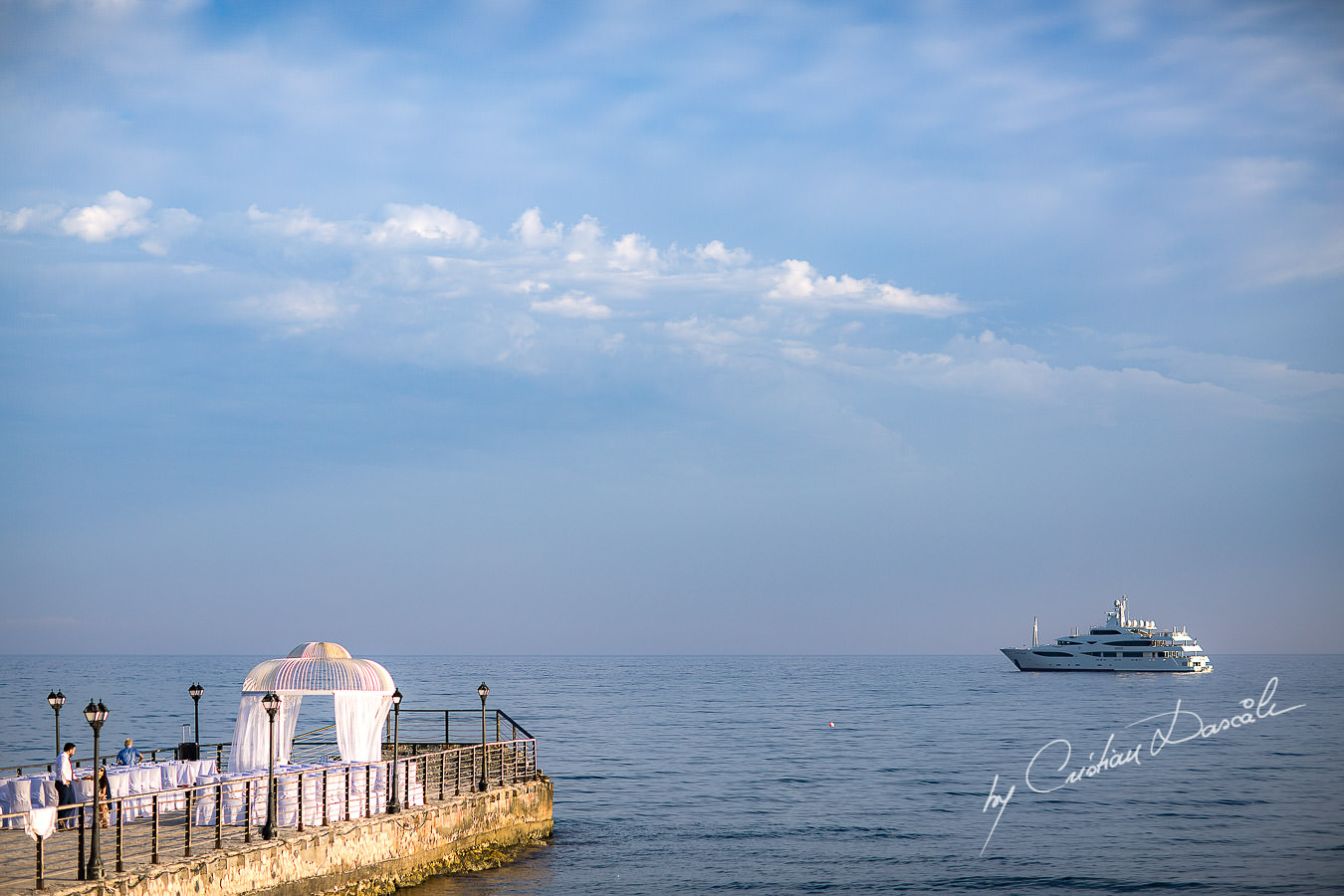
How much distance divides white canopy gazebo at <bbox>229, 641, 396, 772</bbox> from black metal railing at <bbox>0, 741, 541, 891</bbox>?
2.37 feet

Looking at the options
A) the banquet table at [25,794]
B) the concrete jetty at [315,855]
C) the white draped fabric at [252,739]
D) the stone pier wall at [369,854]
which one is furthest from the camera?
the white draped fabric at [252,739]

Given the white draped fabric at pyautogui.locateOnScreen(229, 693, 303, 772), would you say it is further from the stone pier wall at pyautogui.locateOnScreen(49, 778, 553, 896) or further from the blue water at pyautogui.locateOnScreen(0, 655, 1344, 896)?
the blue water at pyautogui.locateOnScreen(0, 655, 1344, 896)

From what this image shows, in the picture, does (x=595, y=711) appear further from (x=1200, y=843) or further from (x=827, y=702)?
(x=1200, y=843)

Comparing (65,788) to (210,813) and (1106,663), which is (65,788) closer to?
(210,813)

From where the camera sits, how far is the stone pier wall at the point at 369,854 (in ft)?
57.4

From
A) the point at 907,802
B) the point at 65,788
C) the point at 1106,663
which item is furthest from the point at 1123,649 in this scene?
the point at 65,788

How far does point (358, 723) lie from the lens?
2516 centimetres

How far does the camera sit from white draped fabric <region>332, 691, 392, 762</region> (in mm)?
25016

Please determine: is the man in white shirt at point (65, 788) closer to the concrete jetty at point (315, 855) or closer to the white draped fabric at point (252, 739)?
the concrete jetty at point (315, 855)

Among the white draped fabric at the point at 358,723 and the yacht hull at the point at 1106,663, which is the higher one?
the white draped fabric at the point at 358,723

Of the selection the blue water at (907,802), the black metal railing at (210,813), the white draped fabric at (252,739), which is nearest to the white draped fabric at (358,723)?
the black metal railing at (210,813)

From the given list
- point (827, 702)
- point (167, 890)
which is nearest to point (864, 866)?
point (167, 890)

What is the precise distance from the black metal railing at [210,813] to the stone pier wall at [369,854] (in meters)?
0.43

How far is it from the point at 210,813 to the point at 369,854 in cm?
318
